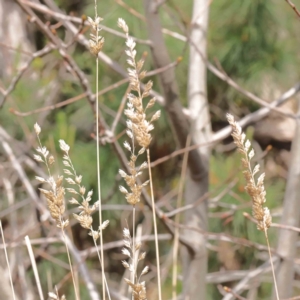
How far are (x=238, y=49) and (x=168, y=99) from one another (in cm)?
106

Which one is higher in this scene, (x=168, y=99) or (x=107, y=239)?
(x=168, y=99)

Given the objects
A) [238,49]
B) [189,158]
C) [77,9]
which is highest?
[77,9]

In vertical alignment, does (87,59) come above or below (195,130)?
above

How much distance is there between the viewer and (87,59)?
2.02 metres

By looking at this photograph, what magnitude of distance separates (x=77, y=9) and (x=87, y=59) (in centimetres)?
36

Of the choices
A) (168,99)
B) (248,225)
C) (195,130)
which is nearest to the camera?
(168,99)

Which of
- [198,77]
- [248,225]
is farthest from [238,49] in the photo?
[198,77]

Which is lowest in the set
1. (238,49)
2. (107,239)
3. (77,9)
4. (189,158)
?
(107,239)

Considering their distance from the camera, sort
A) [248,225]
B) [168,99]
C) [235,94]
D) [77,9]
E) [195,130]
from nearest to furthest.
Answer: [168,99] < [195,130] < [248,225] < [235,94] < [77,9]

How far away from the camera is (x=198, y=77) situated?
108 centimetres

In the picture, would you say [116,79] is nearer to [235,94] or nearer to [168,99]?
[235,94]

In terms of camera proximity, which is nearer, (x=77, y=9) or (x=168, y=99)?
(x=168, y=99)

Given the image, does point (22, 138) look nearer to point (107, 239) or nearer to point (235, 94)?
point (107, 239)

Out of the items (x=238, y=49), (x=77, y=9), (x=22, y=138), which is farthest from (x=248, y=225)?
(x=77, y=9)
